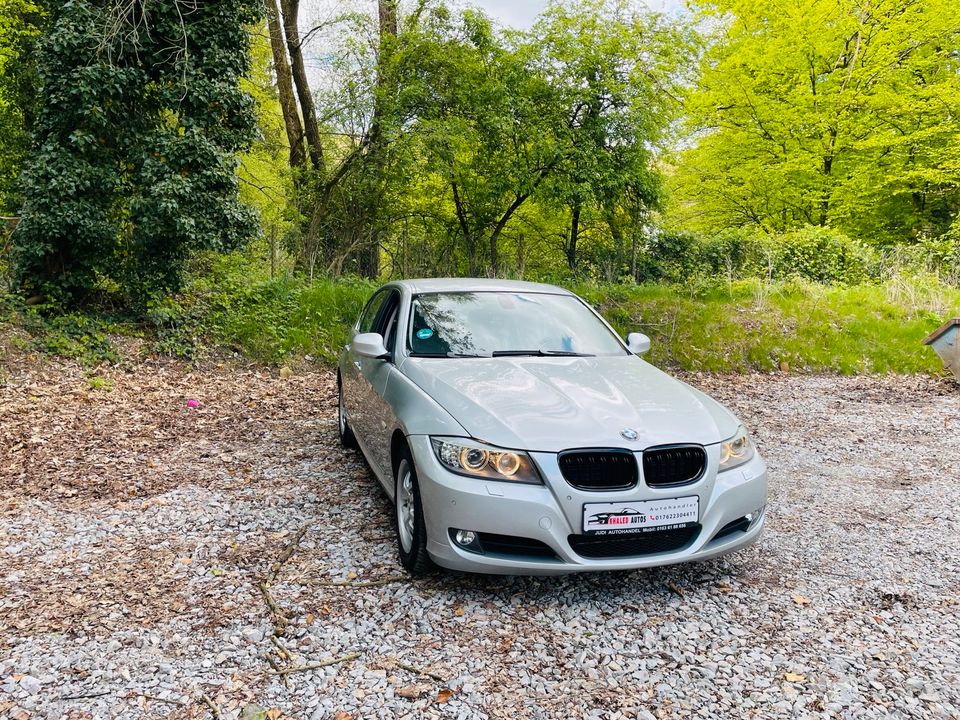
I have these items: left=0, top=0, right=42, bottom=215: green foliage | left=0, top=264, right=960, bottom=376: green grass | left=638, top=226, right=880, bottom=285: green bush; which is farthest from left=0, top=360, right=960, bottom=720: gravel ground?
left=638, top=226, right=880, bottom=285: green bush

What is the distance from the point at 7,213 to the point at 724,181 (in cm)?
1966

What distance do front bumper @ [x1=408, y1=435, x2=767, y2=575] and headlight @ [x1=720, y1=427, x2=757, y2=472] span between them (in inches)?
3.4

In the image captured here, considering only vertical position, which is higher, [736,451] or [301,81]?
[301,81]

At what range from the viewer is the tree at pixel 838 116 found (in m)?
18.3

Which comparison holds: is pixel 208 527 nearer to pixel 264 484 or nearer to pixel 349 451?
pixel 264 484

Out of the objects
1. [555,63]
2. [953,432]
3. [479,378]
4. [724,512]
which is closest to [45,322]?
[479,378]

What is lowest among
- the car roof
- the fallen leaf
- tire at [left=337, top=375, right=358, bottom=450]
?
the fallen leaf

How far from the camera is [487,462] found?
290 centimetres

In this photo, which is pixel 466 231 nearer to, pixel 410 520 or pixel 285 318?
pixel 285 318

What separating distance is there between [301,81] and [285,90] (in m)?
0.60

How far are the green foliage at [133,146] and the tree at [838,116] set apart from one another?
16.5 m

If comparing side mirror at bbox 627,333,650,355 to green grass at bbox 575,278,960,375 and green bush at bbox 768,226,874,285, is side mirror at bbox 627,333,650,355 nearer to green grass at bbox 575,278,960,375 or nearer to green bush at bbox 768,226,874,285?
green grass at bbox 575,278,960,375

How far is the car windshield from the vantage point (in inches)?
162

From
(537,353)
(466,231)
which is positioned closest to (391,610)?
(537,353)
